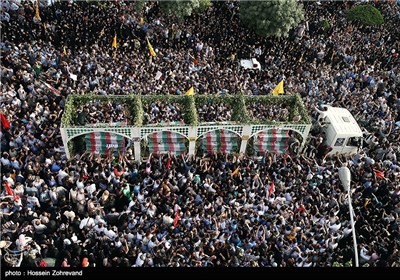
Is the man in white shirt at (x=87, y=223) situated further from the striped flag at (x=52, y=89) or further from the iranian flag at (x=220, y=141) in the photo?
the striped flag at (x=52, y=89)

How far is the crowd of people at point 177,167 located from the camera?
1455cm

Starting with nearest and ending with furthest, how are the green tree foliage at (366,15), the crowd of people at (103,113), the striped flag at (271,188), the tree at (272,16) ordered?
1. the striped flag at (271,188)
2. the crowd of people at (103,113)
3. the tree at (272,16)
4. the green tree foliage at (366,15)

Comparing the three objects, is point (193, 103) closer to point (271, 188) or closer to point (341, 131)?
point (271, 188)

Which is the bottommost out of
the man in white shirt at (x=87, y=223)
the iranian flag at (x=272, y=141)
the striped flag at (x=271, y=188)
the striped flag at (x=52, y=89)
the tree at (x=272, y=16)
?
the man in white shirt at (x=87, y=223)

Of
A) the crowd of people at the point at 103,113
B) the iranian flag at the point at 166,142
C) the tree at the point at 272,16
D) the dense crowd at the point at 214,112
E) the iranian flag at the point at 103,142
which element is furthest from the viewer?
the tree at the point at 272,16

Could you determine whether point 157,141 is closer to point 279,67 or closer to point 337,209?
point 337,209

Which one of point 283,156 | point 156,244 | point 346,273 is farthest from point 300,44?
point 346,273

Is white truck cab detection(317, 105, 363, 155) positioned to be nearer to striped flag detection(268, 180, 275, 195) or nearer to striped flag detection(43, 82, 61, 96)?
striped flag detection(268, 180, 275, 195)

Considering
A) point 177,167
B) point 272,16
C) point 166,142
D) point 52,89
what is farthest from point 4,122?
point 272,16

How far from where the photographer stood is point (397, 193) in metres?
17.4

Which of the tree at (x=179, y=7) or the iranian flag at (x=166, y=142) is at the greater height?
the tree at (x=179, y=7)

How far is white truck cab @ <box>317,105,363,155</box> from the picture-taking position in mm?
19453

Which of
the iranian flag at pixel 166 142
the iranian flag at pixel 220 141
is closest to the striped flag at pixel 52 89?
the iranian flag at pixel 166 142

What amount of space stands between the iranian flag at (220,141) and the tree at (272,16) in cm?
1056
